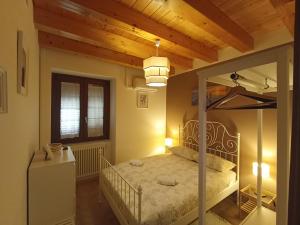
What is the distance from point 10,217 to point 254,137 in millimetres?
3129

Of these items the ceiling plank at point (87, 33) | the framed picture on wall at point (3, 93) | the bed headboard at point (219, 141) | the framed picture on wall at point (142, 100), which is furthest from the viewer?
the framed picture on wall at point (142, 100)

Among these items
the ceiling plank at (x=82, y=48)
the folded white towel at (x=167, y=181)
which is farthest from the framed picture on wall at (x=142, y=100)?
the folded white towel at (x=167, y=181)

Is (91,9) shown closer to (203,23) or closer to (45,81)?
(203,23)

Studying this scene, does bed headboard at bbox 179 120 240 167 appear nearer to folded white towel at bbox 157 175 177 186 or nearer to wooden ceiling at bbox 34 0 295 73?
folded white towel at bbox 157 175 177 186

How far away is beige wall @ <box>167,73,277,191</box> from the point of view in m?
2.58

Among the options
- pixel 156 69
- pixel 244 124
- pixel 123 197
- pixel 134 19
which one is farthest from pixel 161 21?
pixel 123 197

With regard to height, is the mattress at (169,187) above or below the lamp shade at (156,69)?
below

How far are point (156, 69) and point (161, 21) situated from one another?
66 cm

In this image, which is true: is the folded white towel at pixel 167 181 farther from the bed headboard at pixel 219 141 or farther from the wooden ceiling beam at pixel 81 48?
the wooden ceiling beam at pixel 81 48

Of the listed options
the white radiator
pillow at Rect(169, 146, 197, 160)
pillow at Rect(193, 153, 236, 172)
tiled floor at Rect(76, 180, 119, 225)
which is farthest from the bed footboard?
pillow at Rect(169, 146, 197, 160)

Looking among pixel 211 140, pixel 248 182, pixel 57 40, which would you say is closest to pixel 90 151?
pixel 57 40

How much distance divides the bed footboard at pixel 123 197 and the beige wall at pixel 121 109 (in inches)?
52.0

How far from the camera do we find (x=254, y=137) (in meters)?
2.81

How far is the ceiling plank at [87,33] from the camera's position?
2061 millimetres
